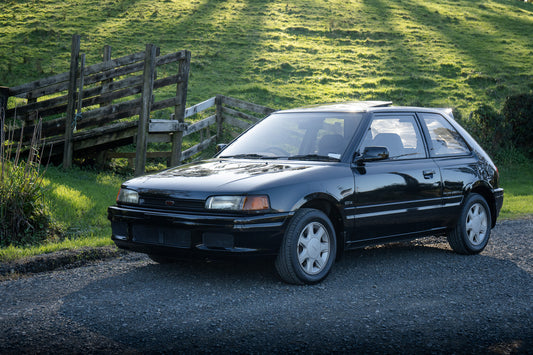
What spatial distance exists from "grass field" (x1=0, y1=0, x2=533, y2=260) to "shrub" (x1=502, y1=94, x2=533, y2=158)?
0.71 metres

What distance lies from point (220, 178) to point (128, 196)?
924 millimetres

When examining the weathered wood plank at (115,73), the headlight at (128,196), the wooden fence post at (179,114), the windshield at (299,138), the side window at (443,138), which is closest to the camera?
the headlight at (128,196)

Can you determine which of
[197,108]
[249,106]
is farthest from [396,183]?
[249,106]

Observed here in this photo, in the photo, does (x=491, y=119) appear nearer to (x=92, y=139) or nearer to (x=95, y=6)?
(x=92, y=139)

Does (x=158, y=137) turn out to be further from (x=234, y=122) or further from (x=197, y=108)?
(x=234, y=122)

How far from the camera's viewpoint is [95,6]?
36906mm

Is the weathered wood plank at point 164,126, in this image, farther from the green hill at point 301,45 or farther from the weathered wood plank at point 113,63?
the green hill at point 301,45

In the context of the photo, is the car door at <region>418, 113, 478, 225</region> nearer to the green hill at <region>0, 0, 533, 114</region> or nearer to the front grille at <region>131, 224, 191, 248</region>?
the front grille at <region>131, 224, 191, 248</region>

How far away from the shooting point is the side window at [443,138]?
760cm

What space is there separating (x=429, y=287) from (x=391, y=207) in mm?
1006

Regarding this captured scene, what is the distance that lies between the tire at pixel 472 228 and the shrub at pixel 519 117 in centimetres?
1191

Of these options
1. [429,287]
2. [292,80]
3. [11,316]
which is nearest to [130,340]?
[11,316]

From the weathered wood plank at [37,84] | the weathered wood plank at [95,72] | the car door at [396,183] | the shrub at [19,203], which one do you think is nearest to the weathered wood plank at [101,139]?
the weathered wood plank at [95,72]

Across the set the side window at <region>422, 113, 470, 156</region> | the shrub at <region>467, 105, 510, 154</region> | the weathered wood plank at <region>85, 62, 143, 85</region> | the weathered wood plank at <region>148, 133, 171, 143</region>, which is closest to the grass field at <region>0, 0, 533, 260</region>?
the shrub at <region>467, 105, 510, 154</region>
